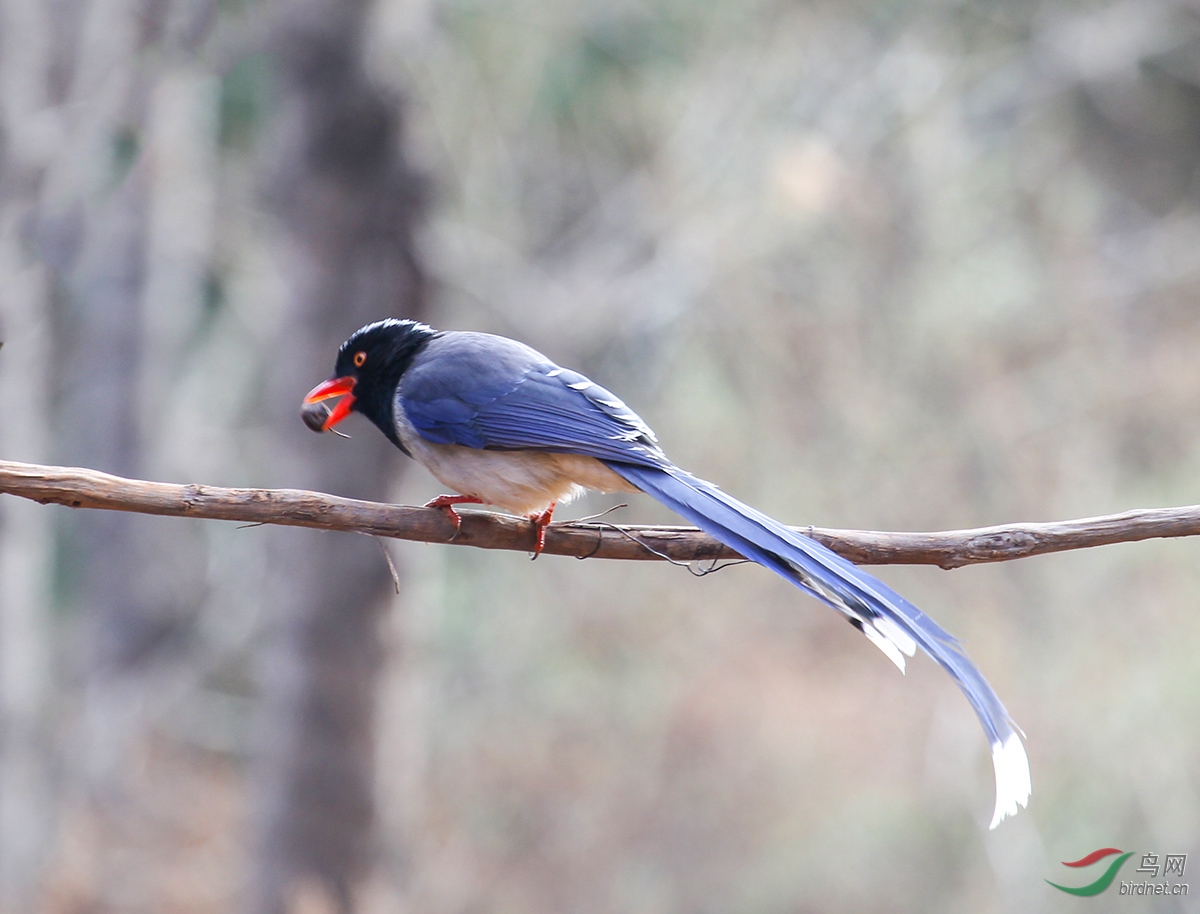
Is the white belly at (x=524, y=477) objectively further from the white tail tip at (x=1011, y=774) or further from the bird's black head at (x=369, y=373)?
the white tail tip at (x=1011, y=774)

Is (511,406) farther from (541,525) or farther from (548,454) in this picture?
(541,525)

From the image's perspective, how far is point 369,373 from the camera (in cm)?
366

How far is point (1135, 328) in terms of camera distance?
32.3 feet

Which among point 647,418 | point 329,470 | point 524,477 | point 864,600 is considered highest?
point 647,418

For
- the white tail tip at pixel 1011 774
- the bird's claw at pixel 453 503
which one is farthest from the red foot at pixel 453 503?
the white tail tip at pixel 1011 774

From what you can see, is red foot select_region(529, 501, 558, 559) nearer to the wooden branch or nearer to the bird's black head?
the wooden branch

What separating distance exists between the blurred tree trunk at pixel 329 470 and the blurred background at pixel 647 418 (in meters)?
0.03

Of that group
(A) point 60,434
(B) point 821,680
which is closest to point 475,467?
(B) point 821,680

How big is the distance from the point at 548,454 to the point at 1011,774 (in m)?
1.50

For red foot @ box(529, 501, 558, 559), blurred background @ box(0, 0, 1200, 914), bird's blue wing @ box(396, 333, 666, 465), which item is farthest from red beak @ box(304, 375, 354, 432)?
blurred background @ box(0, 0, 1200, 914)

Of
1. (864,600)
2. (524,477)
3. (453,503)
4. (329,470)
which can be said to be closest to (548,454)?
(524,477)

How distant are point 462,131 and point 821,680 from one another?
6.50 m

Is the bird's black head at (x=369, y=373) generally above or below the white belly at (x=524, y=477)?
above

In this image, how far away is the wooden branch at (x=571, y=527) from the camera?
249cm
